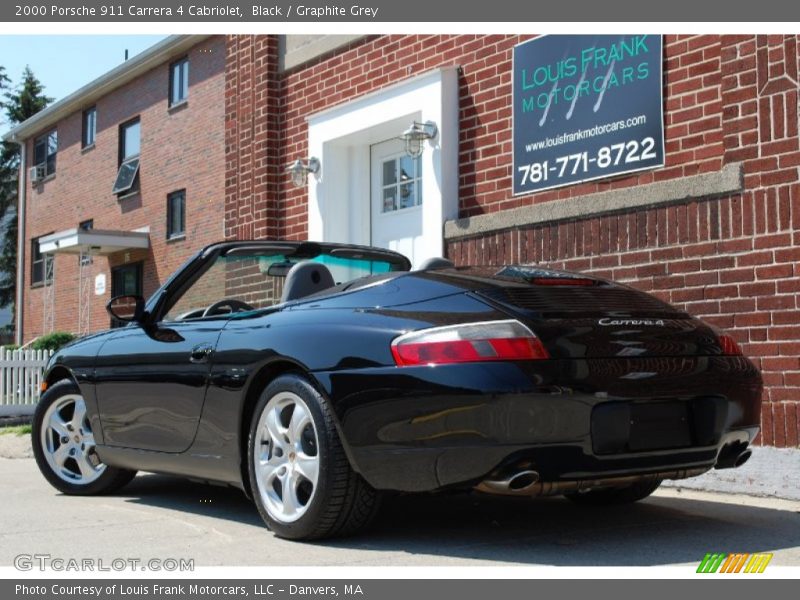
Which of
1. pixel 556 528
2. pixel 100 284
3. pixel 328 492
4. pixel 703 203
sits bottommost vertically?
pixel 556 528

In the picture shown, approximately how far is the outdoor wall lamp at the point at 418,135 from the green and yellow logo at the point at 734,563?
6.58m

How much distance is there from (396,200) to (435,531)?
690 cm

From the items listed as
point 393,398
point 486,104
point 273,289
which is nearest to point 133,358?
point 273,289

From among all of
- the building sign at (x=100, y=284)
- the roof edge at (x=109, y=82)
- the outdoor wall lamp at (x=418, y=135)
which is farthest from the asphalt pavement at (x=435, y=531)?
the building sign at (x=100, y=284)

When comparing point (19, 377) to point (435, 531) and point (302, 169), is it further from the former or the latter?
point (435, 531)

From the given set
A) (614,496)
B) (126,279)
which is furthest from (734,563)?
(126,279)

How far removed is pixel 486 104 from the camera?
9.73 meters

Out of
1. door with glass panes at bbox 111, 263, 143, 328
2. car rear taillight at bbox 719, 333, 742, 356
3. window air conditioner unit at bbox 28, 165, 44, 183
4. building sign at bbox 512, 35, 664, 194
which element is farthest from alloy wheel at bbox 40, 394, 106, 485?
window air conditioner unit at bbox 28, 165, 44, 183

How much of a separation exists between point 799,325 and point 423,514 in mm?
3054

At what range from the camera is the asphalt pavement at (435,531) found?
4.07m

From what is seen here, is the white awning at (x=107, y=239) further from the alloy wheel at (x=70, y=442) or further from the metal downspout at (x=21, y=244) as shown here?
the alloy wheel at (x=70, y=442)

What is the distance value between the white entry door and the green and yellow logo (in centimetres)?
667

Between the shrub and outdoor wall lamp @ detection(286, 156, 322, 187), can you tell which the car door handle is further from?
the shrub

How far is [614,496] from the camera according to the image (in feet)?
17.4
